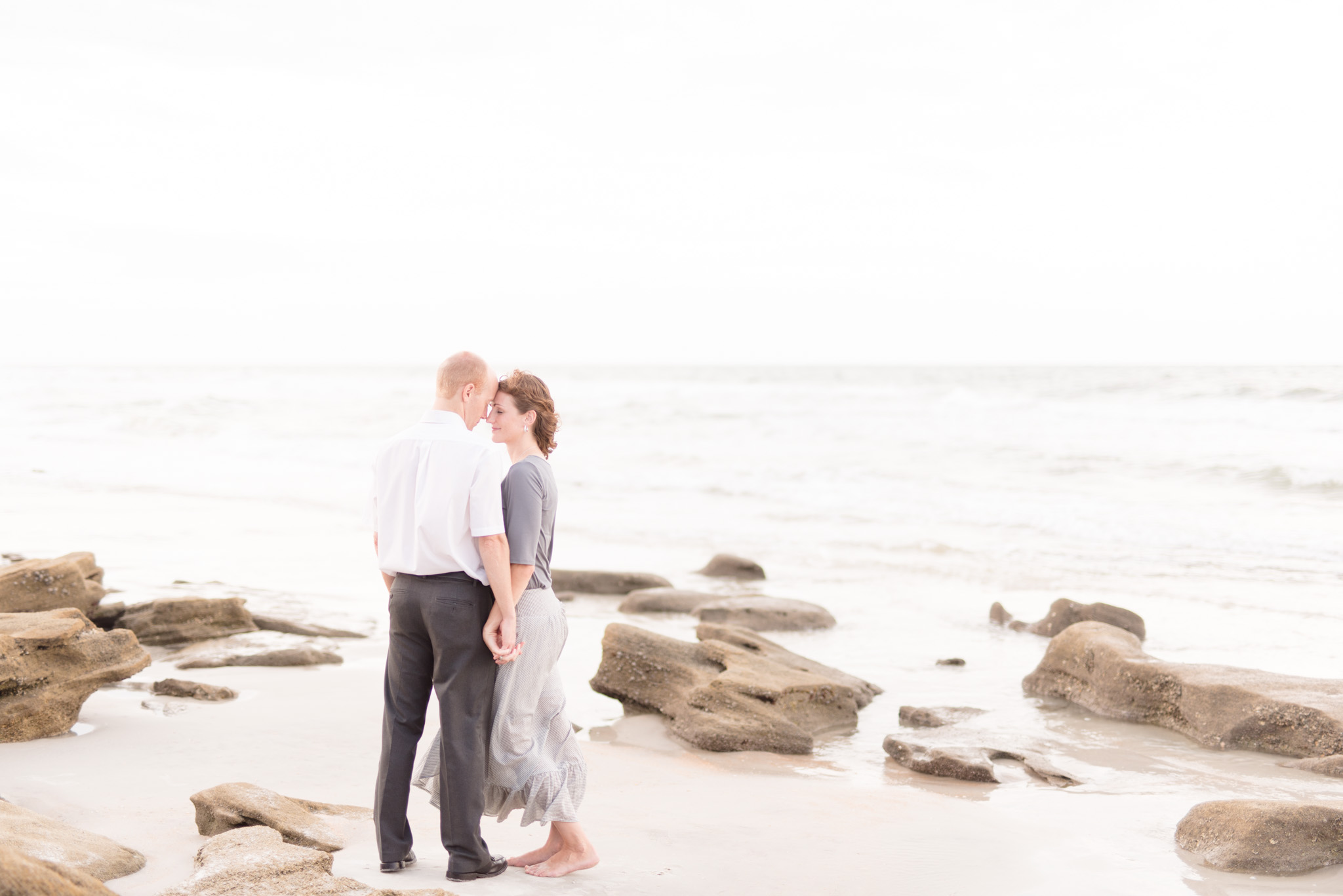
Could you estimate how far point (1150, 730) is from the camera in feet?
22.7

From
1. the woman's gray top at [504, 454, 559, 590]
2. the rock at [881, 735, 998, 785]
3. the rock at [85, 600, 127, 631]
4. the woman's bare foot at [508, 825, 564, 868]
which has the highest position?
the woman's gray top at [504, 454, 559, 590]

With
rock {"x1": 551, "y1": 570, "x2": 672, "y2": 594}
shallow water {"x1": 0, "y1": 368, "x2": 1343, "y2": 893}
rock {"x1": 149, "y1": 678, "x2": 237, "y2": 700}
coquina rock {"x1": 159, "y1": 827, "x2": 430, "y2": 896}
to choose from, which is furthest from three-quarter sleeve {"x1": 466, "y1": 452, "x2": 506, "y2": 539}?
rock {"x1": 551, "y1": 570, "x2": 672, "y2": 594}

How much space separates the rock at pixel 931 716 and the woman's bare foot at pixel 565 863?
3.50 meters

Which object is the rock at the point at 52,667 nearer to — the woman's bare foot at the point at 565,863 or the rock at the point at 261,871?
the rock at the point at 261,871

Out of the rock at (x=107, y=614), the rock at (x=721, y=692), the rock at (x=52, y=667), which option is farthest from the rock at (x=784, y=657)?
the rock at (x=107, y=614)

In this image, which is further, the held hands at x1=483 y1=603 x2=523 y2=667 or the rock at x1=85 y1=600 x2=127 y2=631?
the rock at x1=85 y1=600 x2=127 y2=631

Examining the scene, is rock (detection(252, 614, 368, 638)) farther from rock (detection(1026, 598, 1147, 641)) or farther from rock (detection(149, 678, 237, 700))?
rock (detection(1026, 598, 1147, 641))

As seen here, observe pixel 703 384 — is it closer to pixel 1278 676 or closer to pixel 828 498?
pixel 828 498

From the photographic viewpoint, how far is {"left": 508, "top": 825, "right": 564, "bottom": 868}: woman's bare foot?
4035mm

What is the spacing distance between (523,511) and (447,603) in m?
0.44

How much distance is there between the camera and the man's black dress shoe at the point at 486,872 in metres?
3.80

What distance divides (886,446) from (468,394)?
81.3 ft

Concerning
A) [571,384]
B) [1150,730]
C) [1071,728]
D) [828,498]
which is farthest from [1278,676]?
[571,384]

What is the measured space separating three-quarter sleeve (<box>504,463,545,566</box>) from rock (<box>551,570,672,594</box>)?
7.43 m
